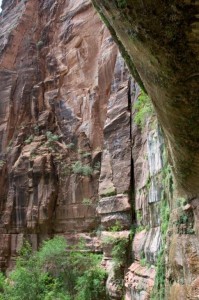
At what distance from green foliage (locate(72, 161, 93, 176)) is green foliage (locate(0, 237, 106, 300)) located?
156 inches

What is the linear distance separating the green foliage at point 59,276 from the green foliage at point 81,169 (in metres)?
3.97

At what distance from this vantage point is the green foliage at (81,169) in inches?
771

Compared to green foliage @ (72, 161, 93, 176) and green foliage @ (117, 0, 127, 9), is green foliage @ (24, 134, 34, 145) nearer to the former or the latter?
green foliage @ (72, 161, 93, 176)

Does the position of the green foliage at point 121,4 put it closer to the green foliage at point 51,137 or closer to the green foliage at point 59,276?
the green foliage at point 59,276

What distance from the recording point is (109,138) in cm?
1641

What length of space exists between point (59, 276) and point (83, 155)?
23.1 feet

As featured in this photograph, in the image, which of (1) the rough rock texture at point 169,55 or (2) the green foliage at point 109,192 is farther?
(2) the green foliage at point 109,192

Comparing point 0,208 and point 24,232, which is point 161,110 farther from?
point 0,208

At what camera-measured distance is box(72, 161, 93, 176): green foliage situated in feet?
64.2

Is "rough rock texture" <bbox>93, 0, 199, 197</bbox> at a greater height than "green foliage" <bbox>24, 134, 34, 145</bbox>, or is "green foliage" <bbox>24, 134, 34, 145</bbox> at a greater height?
"green foliage" <bbox>24, 134, 34, 145</bbox>

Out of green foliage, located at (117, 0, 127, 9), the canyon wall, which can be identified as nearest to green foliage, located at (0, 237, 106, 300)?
the canyon wall

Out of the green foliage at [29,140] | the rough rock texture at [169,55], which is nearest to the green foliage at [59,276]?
the green foliage at [29,140]

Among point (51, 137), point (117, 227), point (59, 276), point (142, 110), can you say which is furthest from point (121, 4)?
point (51, 137)

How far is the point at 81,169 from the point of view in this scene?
19969 mm
